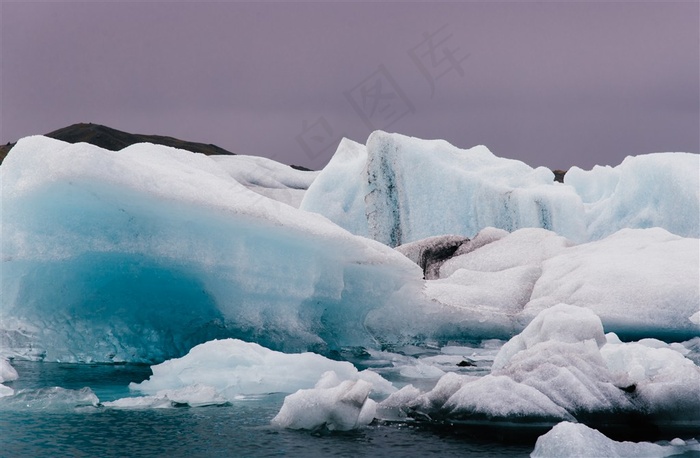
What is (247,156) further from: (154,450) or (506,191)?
(154,450)

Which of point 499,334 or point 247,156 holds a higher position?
point 247,156

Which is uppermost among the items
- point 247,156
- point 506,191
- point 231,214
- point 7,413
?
point 247,156

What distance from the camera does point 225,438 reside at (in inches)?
322

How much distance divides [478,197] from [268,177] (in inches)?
1075

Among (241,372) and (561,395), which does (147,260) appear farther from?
(561,395)

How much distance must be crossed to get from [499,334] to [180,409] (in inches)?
400

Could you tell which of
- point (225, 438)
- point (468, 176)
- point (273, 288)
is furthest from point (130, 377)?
point (468, 176)

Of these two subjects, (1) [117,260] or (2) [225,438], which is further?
(1) [117,260]

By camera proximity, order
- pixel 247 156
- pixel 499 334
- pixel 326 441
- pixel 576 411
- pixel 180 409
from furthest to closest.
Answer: pixel 247 156
pixel 499 334
pixel 180 409
pixel 576 411
pixel 326 441

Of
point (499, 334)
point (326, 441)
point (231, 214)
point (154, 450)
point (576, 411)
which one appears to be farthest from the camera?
point (499, 334)

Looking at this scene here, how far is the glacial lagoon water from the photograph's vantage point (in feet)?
24.9

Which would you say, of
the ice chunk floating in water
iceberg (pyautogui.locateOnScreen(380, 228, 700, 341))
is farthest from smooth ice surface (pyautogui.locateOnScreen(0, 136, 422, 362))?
iceberg (pyautogui.locateOnScreen(380, 228, 700, 341))

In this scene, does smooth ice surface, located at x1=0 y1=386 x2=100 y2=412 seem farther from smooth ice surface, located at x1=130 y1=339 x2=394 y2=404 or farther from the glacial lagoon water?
smooth ice surface, located at x1=130 y1=339 x2=394 y2=404

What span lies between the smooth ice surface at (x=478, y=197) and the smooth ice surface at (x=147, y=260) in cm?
1369
